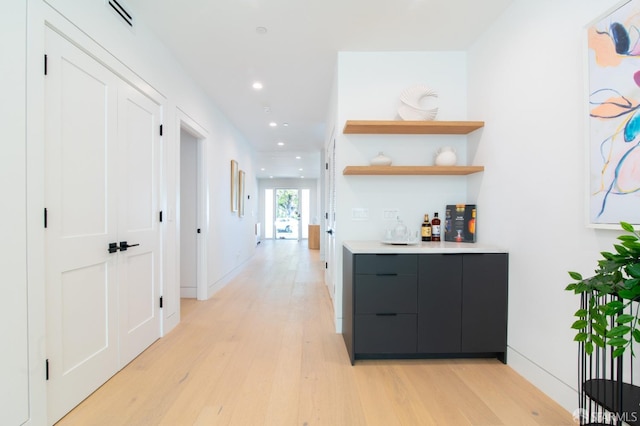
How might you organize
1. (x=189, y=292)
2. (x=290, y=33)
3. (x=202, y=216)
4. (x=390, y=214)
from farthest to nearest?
(x=189, y=292) < (x=202, y=216) < (x=390, y=214) < (x=290, y=33)

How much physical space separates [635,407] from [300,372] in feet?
5.73

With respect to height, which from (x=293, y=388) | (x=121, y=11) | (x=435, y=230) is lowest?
(x=293, y=388)

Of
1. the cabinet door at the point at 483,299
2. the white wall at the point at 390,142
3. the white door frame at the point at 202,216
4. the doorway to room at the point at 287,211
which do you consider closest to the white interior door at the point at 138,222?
the white door frame at the point at 202,216

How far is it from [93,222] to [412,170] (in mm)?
2456

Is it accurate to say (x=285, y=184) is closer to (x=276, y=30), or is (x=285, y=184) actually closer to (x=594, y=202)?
(x=276, y=30)

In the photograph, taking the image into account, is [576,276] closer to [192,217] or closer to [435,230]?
[435,230]

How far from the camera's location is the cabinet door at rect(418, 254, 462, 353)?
89.4 inches

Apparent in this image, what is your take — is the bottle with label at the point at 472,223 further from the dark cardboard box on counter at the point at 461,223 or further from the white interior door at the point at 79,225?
the white interior door at the point at 79,225

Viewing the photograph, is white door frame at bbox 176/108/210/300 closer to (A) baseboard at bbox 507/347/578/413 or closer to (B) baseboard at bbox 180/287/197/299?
(B) baseboard at bbox 180/287/197/299

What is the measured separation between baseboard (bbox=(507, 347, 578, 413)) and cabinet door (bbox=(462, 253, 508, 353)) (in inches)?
4.5

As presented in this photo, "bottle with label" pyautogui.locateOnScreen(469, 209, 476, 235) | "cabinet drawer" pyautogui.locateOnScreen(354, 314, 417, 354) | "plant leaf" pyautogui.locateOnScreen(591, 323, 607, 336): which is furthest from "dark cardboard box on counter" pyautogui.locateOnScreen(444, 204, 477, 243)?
"plant leaf" pyautogui.locateOnScreen(591, 323, 607, 336)

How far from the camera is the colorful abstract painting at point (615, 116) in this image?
139 cm

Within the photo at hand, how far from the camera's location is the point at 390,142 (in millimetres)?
2912

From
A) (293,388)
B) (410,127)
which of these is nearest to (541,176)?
(410,127)
